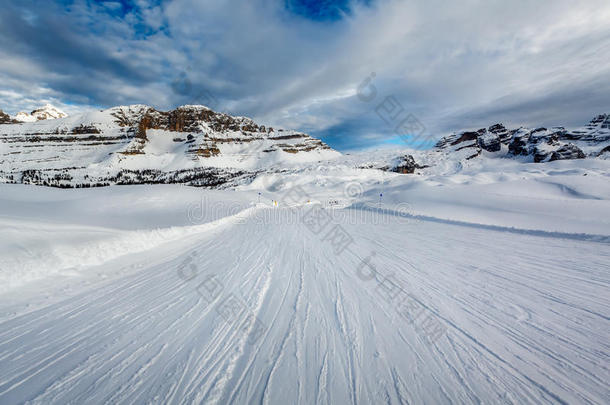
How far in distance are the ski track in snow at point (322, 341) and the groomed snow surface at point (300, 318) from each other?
0.06 feet

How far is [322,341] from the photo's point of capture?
269 centimetres

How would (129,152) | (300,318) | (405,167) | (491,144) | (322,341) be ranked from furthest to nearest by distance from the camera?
1. (129,152)
2. (491,144)
3. (405,167)
4. (300,318)
5. (322,341)

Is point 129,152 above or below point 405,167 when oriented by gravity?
above

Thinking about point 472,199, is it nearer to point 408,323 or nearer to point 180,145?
point 408,323

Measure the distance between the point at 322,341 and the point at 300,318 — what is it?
541 millimetres

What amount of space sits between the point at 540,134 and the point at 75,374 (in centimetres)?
9970

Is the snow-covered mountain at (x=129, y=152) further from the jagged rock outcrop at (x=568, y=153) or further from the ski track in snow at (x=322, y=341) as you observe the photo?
the ski track in snow at (x=322, y=341)

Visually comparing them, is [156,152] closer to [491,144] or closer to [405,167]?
[405,167]

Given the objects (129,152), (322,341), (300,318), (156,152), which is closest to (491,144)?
(300,318)

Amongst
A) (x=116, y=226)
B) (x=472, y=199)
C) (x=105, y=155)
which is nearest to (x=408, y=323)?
(x=116, y=226)

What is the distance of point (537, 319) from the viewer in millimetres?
3041

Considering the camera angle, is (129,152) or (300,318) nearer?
(300,318)

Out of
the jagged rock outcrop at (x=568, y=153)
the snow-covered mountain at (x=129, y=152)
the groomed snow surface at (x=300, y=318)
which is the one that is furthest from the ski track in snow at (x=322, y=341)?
the snow-covered mountain at (x=129, y=152)

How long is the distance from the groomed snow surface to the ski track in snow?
0.02 meters
